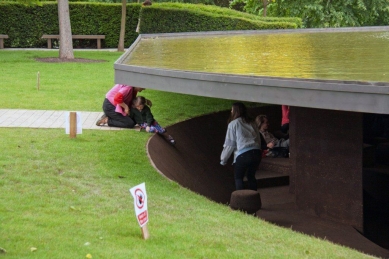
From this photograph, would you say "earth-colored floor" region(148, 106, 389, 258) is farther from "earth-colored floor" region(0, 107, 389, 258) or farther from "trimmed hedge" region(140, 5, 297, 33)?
"trimmed hedge" region(140, 5, 297, 33)

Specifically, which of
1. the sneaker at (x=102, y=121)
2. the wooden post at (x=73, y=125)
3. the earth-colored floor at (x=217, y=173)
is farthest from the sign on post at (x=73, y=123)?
the sneaker at (x=102, y=121)

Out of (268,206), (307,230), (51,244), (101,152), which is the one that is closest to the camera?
(51,244)

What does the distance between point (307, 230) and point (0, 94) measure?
31.4 feet

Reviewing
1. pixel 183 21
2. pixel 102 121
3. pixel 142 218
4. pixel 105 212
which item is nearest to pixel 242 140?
pixel 105 212

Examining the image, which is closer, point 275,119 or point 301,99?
point 301,99

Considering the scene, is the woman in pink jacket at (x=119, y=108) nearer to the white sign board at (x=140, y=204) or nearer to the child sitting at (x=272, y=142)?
the child sitting at (x=272, y=142)

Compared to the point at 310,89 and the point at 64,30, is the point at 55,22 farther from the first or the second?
the point at 310,89

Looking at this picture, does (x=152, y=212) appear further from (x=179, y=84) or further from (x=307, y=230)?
(x=307, y=230)

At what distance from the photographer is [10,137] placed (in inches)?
475

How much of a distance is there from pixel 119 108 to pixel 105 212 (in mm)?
5702

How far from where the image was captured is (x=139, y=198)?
6648mm

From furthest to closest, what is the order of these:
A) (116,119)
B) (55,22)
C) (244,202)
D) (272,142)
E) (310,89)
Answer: (55,22) < (272,142) < (116,119) < (244,202) < (310,89)

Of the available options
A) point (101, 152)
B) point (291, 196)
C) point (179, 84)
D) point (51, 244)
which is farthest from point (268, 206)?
point (51, 244)

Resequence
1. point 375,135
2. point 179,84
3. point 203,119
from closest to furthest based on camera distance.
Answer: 1. point 179,84
2. point 203,119
3. point 375,135
